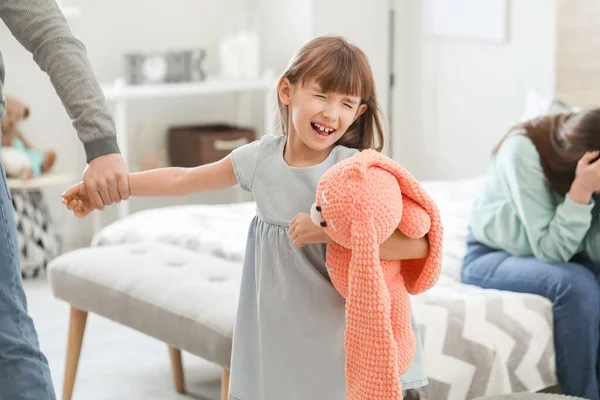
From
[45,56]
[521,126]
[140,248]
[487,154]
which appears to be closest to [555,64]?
[487,154]

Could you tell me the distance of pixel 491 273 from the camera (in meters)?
2.54

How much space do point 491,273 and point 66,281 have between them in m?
1.02

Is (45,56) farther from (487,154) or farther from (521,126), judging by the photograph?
(487,154)

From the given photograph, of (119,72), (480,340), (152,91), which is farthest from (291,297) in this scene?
(119,72)

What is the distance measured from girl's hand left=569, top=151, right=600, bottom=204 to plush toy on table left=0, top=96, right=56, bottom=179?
2341 millimetres

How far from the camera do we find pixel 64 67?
1545 millimetres

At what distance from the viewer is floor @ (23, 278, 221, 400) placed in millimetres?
2795

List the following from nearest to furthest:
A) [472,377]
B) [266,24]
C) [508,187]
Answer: [472,377]
[508,187]
[266,24]

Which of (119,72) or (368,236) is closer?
(368,236)

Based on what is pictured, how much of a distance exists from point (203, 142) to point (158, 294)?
6.68ft

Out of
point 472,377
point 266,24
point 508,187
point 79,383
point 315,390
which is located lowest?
point 79,383

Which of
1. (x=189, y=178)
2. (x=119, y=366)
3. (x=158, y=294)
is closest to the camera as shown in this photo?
(x=189, y=178)

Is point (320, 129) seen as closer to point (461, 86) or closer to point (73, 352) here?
point (73, 352)

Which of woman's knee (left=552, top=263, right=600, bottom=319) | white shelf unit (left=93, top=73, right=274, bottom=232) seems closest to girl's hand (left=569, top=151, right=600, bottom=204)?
woman's knee (left=552, top=263, right=600, bottom=319)
